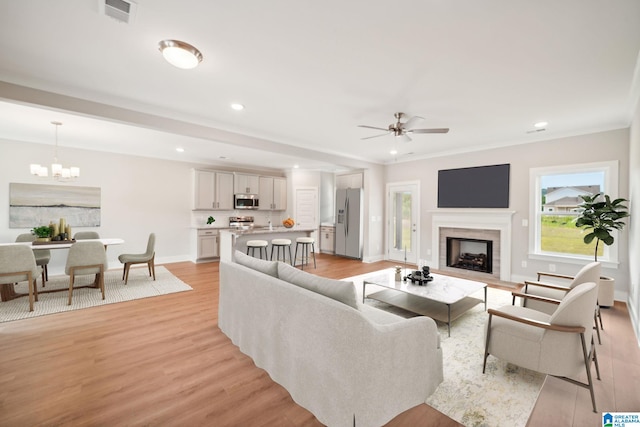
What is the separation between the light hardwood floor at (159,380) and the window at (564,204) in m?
1.57

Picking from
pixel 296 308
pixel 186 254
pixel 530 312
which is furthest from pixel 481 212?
pixel 186 254

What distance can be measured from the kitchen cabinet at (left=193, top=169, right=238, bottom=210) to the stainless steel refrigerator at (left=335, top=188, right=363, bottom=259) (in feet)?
10.1

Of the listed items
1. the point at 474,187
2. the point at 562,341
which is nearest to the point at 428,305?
the point at 562,341

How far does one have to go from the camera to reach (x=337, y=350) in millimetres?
1651

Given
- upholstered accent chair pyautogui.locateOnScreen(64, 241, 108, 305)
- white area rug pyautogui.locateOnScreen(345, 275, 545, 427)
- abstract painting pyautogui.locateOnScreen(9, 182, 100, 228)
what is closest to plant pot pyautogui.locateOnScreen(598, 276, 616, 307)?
white area rug pyautogui.locateOnScreen(345, 275, 545, 427)

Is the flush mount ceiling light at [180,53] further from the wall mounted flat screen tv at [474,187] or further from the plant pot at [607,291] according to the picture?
the plant pot at [607,291]

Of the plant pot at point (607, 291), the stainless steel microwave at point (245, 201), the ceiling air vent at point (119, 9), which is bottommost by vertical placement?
the plant pot at point (607, 291)

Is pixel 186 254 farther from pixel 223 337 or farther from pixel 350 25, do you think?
pixel 350 25

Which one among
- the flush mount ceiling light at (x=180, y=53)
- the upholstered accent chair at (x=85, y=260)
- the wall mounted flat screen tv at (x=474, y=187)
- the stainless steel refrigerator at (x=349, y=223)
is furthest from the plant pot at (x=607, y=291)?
the upholstered accent chair at (x=85, y=260)

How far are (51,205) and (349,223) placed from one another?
656 cm

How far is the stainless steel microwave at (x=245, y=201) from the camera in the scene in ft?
25.4

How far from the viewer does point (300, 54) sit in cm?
241

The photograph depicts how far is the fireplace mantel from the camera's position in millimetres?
5281

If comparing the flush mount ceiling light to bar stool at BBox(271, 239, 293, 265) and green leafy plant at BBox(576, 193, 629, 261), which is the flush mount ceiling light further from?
green leafy plant at BBox(576, 193, 629, 261)
